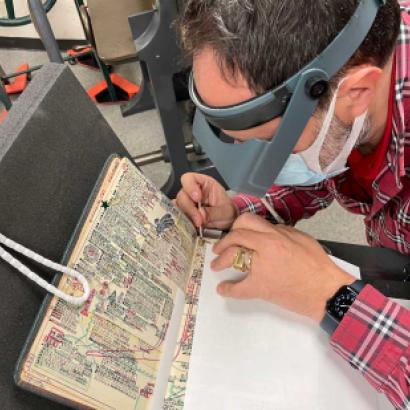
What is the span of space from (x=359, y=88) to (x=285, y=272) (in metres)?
0.29

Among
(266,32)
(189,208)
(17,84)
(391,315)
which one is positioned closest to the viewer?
(266,32)

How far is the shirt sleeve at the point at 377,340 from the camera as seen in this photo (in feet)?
1.89

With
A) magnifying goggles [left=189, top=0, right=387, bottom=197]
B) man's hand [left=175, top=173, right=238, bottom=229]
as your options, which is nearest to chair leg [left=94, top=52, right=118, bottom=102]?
man's hand [left=175, top=173, right=238, bottom=229]

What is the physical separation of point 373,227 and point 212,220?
35cm

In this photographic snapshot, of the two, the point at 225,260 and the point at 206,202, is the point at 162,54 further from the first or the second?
the point at 225,260

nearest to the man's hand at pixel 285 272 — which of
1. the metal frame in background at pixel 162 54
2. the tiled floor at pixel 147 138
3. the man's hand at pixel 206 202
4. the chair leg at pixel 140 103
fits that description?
the man's hand at pixel 206 202

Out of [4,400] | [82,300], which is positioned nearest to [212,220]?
[82,300]

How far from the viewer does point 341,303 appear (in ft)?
2.03

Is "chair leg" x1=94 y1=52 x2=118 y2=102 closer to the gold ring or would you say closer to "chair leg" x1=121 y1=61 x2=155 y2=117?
"chair leg" x1=121 y1=61 x2=155 y2=117

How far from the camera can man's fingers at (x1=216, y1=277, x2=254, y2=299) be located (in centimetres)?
66

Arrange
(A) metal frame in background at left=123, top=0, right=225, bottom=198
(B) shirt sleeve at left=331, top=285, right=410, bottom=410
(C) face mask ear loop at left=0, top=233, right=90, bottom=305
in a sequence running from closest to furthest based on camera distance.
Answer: (C) face mask ear loop at left=0, top=233, right=90, bottom=305 < (B) shirt sleeve at left=331, top=285, right=410, bottom=410 < (A) metal frame in background at left=123, top=0, right=225, bottom=198

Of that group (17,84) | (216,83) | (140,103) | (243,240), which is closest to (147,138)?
(140,103)

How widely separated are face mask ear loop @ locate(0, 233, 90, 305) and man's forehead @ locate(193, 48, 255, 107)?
28 cm

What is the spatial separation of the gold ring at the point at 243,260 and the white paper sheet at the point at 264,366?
62 mm
